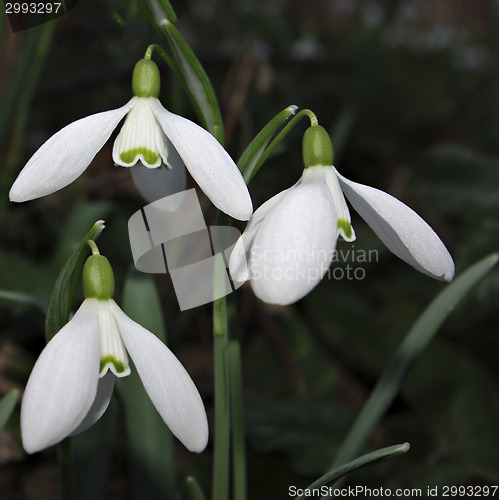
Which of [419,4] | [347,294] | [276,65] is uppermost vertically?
[276,65]

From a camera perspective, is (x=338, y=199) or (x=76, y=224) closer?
(x=338, y=199)

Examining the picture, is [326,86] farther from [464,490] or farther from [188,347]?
[464,490]

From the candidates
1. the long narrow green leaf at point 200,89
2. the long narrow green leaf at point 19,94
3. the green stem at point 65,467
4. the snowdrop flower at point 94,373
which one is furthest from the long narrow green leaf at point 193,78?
the long narrow green leaf at point 19,94

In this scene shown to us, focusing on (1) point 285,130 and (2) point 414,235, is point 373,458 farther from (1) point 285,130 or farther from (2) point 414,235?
(1) point 285,130

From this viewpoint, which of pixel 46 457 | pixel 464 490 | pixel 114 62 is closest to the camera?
pixel 464 490

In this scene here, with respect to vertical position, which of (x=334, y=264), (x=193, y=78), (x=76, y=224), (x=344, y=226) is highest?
(x=193, y=78)

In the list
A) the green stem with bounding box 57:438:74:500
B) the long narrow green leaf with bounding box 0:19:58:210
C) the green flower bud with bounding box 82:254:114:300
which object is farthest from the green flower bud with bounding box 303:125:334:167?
the long narrow green leaf with bounding box 0:19:58:210

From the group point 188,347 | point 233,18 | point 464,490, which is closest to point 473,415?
point 464,490

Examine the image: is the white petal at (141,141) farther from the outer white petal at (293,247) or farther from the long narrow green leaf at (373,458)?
the long narrow green leaf at (373,458)

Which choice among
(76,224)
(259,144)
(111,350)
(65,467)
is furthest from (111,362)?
(76,224)
